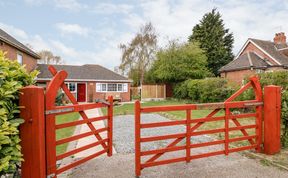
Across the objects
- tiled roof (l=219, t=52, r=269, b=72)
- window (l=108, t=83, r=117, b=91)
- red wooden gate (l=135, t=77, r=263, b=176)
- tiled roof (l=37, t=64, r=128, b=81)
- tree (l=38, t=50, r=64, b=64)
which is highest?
tree (l=38, t=50, r=64, b=64)

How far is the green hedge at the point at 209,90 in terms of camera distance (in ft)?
47.7

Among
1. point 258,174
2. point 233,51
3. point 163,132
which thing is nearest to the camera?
point 258,174

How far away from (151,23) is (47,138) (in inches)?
1128

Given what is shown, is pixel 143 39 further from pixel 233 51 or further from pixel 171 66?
pixel 233 51

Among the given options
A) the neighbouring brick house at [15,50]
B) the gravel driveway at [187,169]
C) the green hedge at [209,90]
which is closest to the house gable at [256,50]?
the green hedge at [209,90]

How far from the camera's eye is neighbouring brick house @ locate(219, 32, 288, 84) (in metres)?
22.2

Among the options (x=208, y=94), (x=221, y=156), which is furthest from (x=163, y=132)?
(x=208, y=94)

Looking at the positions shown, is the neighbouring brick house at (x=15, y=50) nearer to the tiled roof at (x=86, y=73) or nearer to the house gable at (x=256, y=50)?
the tiled roof at (x=86, y=73)

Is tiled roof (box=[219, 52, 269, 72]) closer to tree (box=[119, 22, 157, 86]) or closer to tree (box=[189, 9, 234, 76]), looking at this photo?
tree (box=[189, 9, 234, 76])

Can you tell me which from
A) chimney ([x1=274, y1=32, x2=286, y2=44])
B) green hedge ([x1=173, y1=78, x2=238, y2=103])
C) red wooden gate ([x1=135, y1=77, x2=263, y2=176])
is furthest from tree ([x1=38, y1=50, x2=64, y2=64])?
red wooden gate ([x1=135, y1=77, x2=263, y2=176])

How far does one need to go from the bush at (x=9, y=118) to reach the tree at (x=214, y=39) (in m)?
32.1

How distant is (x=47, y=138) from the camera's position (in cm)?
290

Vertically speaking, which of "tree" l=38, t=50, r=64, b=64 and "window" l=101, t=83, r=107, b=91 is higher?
"tree" l=38, t=50, r=64, b=64

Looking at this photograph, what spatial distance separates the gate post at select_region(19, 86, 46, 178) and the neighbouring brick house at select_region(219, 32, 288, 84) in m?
22.4
